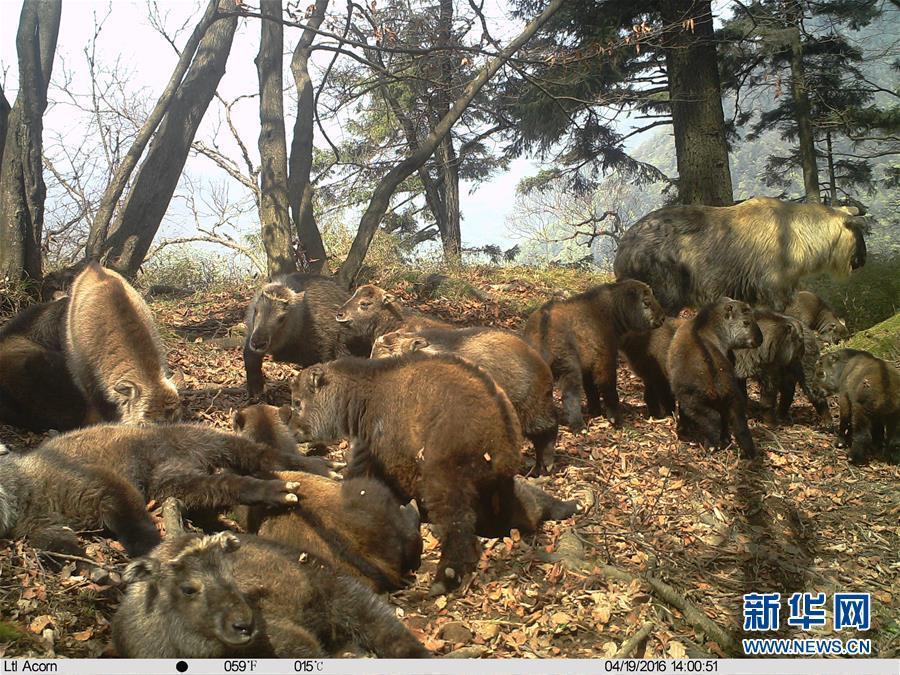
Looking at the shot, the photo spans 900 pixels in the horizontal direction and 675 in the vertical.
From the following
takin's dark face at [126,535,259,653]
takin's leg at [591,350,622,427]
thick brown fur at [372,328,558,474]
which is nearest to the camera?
takin's dark face at [126,535,259,653]

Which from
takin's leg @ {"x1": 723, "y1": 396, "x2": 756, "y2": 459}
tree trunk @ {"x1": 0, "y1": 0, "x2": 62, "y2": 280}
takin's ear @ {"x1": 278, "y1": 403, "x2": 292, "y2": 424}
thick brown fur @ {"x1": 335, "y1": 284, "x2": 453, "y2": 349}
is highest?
tree trunk @ {"x1": 0, "y1": 0, "x2": 62, "y2": 280}

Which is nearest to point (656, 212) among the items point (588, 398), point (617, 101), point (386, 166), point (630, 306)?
point (617, 101)

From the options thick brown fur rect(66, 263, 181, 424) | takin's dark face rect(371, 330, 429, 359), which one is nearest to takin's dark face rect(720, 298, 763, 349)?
takin's dark face rect(371, 330, 429, 359)

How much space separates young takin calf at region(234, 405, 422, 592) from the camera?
14.9 feet

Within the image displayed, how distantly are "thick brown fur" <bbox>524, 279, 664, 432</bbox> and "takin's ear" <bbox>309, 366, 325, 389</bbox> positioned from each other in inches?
101

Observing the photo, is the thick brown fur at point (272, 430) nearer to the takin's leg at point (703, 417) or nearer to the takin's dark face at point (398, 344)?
the takin's dark face at point (398, 344)

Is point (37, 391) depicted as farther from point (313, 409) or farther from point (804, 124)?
point (804, 124)

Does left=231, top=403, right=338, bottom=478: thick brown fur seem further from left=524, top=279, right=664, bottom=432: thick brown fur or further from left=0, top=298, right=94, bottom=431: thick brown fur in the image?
left=524, top=279, right=664, bottom=432: thick brown fur

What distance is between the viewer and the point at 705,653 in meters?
4.03

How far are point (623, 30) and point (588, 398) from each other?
782 cm

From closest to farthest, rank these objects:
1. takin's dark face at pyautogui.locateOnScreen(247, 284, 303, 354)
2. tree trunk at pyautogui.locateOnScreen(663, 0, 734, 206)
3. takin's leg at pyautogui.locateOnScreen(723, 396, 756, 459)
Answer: takin's leg at pyautogui.locateOnScreen(723, 396, 756, 459) < takin's dark face at pyautogui.locateOnScreen(247, 284, 303, 354) < tree trunk at pyautogui.locateOnScreen(663, 0, 734, 206)

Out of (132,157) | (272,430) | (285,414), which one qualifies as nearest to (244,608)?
(272,430)

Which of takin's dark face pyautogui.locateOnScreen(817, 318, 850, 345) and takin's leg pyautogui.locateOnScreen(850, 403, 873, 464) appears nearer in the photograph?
takin's leg pyautogui.locateOnScreen(850, 403, 873, 464)

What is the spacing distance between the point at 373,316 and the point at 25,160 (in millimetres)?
5061
